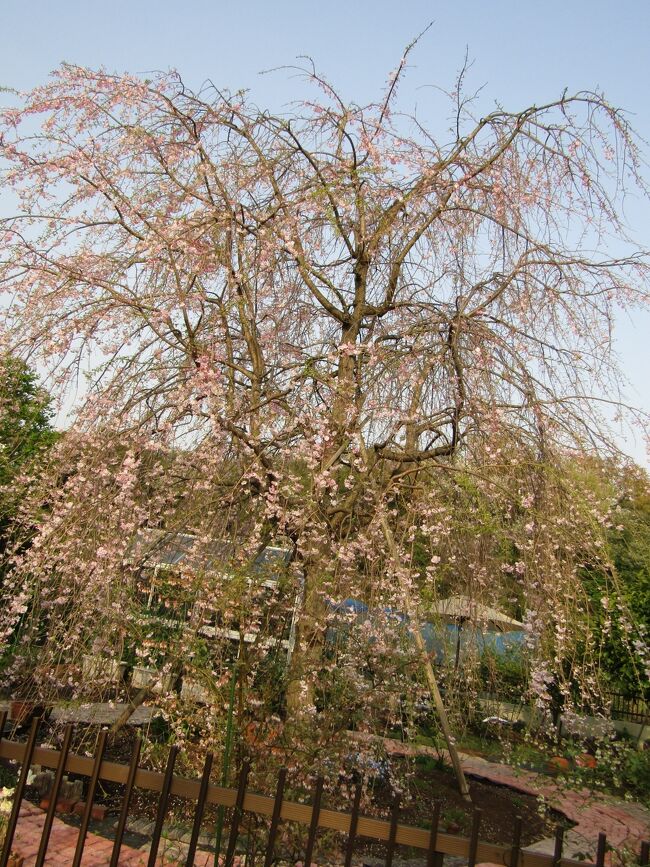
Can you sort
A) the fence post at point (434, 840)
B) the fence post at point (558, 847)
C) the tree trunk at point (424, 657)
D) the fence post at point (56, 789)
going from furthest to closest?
the tree trunk at point (424, 657)
the fence post at point (56, 789)
the fence post at point (434, 840)
the fence post at point (558, 847)

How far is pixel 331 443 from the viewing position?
182 inches

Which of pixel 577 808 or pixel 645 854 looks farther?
pixel 577 808

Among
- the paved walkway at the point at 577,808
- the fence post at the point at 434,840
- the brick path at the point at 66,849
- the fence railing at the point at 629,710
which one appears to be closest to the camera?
the fence post at the point at 434,840

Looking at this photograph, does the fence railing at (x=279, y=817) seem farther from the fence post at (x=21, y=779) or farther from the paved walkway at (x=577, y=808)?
the paved walkway at (x=577, y=808)

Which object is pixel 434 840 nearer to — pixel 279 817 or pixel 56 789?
pixel 279 817

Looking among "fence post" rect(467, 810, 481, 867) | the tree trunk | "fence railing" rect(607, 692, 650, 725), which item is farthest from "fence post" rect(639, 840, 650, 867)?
"fence railing" rect(607, 692, 650, 725)

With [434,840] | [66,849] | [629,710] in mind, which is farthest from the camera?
[629,710]

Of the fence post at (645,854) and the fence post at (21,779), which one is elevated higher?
the fence post at (645,854)

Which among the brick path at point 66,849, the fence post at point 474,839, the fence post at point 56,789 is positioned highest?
the fence post at point 474,839

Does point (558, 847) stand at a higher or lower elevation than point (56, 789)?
higher

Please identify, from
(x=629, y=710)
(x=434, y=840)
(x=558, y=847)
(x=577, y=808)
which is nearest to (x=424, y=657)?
(x=434, y=840)

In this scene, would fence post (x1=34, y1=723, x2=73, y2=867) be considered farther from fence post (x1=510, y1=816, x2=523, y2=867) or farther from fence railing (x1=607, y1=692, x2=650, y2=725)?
fence railing (x1=607, y1=692, x2=650, y2=725)

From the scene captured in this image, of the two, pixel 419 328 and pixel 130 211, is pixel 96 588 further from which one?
pixel 419 328

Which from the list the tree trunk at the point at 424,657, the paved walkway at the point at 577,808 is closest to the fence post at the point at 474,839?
the tree trunk at the point at 424,657
